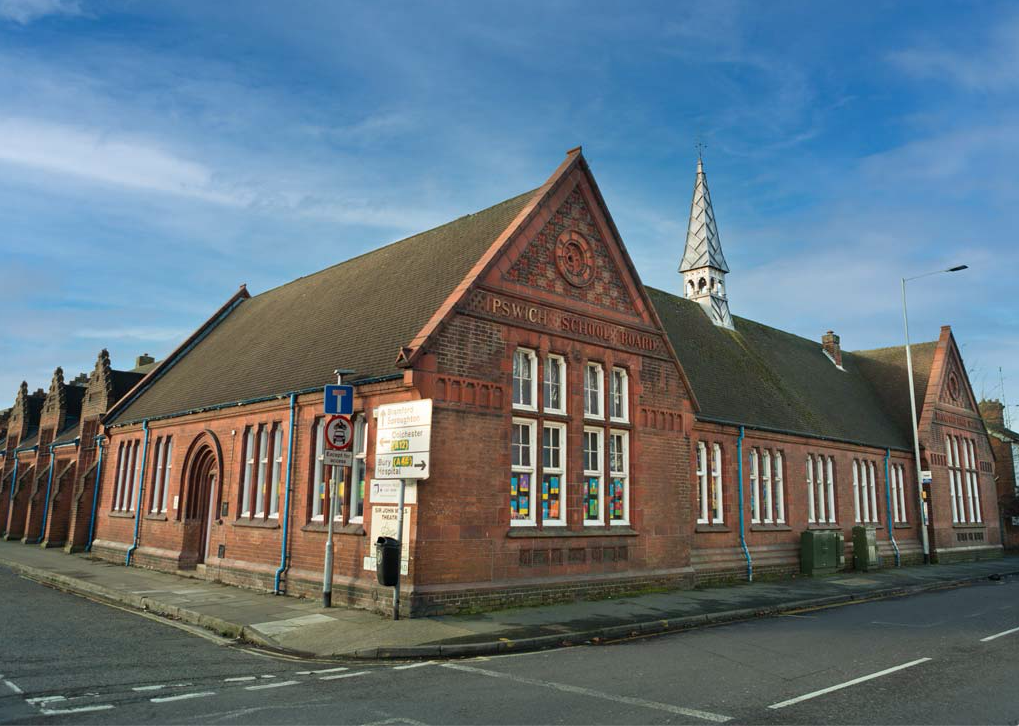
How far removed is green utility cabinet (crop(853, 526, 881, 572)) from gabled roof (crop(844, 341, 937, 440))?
9.00 meters

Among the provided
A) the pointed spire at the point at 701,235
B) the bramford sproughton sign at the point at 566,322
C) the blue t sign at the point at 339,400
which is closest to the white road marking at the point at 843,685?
the bramford sproughton sign at the point at 566,322

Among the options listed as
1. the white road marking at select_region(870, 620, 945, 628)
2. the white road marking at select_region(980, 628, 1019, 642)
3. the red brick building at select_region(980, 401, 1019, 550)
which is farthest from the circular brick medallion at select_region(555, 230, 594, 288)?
the red brick building at select_region(980, 401, 1019, 550)

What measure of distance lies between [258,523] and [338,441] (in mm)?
5502

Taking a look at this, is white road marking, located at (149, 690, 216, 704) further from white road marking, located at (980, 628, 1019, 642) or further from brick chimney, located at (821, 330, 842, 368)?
brick chimney, located at (821, 330, 842, 368)

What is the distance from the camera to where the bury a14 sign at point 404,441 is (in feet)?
44.9

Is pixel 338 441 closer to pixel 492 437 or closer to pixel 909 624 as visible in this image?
pixel 492 437

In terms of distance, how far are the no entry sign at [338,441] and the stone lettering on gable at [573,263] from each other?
190 inches

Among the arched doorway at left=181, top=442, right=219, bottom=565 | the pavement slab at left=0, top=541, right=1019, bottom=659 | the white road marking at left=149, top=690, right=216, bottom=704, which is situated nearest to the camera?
the white road marking at left=149, top=690, right=216, bottom=704

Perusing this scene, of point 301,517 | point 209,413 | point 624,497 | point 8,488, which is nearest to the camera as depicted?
point 301,517

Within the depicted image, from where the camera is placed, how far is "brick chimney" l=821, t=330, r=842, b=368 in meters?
37.9

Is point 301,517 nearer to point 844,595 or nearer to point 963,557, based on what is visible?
point 844,595

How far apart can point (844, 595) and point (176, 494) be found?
63.6 feet

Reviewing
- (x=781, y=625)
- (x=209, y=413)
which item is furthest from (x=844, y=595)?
(x=209, y=413)

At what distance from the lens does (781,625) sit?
1431 cm
